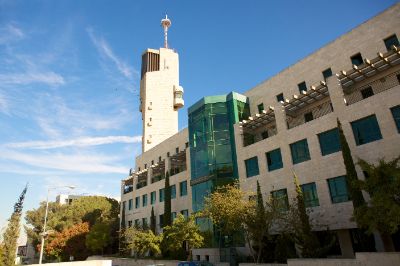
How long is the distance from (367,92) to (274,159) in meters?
11.1

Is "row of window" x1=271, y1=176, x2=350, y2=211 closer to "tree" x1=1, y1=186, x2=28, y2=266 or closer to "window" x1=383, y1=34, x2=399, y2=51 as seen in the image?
"window" x1=383, y1=34, x2=399, y2=51

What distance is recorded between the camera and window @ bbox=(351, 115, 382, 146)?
80.5 ft

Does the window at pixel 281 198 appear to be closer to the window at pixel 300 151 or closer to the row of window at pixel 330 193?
the row of window at pixel 330 193

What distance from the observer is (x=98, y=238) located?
2178 inches

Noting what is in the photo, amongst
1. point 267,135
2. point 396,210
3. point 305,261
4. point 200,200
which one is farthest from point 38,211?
point 396,210

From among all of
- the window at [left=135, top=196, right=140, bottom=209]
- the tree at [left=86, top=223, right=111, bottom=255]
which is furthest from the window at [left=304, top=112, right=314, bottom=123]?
the tree at [left=86, top=223, right=111, bottom=255]

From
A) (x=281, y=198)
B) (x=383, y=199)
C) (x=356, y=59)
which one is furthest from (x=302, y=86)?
(x=383, y=199)

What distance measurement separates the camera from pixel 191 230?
1316 inches

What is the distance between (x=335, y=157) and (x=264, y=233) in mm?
9182

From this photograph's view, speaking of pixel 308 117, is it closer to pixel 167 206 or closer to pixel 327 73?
pixel 327 73

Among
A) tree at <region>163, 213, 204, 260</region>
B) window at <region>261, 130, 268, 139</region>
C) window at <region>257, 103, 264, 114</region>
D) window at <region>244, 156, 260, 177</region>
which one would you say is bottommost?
tree at <region>163, 213, 204, 260</region>

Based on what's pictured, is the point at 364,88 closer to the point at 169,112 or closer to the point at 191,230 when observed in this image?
the point at 191,230

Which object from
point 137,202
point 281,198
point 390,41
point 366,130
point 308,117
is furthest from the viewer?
point 137,202

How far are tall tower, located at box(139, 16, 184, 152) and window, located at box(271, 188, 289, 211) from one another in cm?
3914
